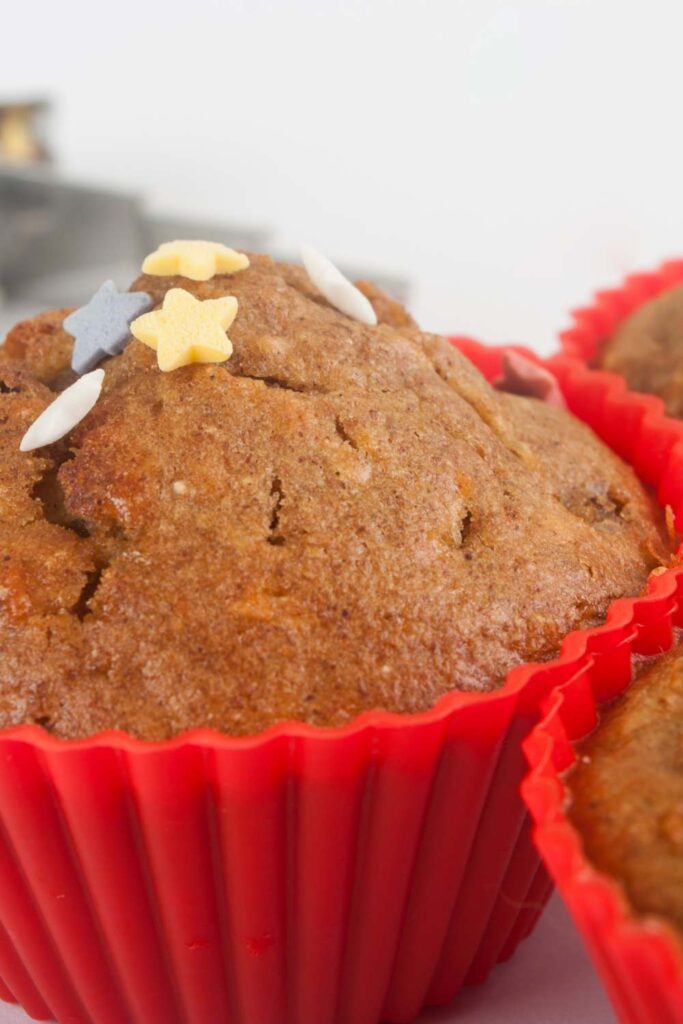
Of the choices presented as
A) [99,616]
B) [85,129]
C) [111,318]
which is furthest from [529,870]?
[85,129]

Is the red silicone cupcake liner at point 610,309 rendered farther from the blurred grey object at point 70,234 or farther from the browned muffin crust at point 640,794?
the blurred grey object at point 70,234

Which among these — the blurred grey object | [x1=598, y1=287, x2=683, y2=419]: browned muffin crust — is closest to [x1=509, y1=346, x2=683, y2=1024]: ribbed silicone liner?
[x1=598, y1=287, x2=683, y2=419]: browned muffin crust

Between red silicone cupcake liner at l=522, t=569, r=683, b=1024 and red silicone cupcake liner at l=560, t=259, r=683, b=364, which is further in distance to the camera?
red silicone cupcake liner at l=560, t=259, r=683, b=364

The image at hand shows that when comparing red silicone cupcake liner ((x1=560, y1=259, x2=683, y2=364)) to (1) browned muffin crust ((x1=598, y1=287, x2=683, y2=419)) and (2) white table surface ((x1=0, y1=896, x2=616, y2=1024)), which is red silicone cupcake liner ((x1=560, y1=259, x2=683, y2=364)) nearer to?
(1) browned muffin crust ((x1=598, y1=287, x2=683, y2=419))

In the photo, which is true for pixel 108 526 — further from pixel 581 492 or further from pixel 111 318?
pixel 581 492

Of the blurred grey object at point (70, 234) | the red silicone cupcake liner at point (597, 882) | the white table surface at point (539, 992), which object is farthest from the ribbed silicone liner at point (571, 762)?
the blurred grey object at point (70, 234)

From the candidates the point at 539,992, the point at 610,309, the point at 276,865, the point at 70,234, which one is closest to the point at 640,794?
the point at 276,865

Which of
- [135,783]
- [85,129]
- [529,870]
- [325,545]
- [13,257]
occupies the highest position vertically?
[325,545]
